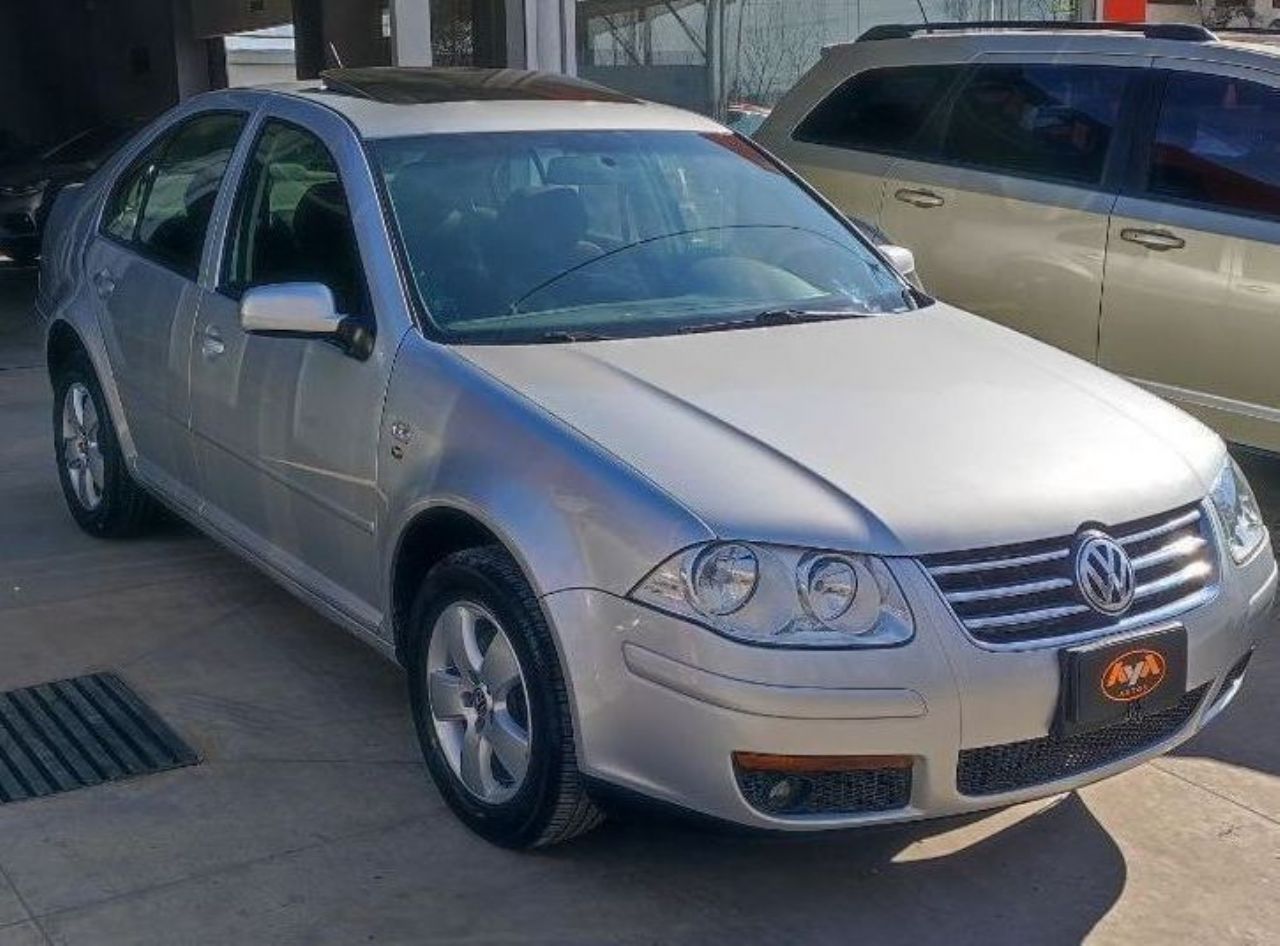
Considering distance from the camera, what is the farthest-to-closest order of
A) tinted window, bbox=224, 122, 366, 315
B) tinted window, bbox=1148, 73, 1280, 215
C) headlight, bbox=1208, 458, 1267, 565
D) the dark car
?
the dark car, tinted window, bbox=1148, 73, 1280, 215, tinted window, bbox=224, 122, 366, 315, headlight, bbox=1208, 458, 1267, 565

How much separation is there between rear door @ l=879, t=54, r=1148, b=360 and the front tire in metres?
3.44

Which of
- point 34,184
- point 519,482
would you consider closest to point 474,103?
point 519,482

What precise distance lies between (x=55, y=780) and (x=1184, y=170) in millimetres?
4414

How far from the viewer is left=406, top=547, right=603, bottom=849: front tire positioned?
3.56m

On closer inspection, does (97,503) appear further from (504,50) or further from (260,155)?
(504,50)

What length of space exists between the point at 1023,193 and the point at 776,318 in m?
2.61

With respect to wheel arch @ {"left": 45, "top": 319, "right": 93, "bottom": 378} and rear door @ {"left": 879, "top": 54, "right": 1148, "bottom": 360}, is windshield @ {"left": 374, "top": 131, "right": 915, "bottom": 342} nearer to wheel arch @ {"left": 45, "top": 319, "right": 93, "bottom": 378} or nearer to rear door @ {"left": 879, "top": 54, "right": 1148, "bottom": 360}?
rear door @ {"left": 879, "top": 54, "right": 1148, "bottom": 360}

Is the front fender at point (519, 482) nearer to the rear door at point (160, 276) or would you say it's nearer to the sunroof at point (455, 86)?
the sunroof at point (455, 86)

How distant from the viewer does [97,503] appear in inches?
241

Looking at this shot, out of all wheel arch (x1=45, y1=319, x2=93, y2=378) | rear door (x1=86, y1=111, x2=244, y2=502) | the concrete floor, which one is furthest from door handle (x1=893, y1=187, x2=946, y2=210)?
wheel arch (x1=45, y1=319, x2=93, y2=378)

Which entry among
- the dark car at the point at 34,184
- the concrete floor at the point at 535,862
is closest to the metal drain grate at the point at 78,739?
the concrete floor at the point at 535,862

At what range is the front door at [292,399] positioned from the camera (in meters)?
4.25

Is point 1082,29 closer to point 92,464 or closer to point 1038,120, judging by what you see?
point 1038,120

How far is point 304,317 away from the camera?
4.19 meters
